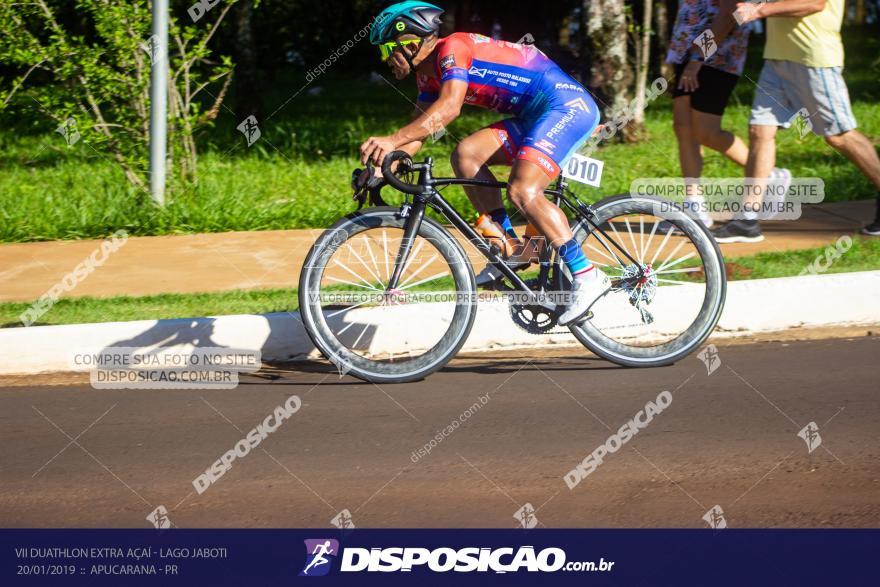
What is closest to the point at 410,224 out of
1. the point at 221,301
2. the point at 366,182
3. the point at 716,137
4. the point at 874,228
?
the point at 366,182

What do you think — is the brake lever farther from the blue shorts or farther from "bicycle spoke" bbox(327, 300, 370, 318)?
the blue shorts

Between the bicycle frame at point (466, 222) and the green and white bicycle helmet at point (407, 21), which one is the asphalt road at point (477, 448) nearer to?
the bicycle frame at point (466, 222)

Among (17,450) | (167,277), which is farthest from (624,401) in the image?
(167,277)

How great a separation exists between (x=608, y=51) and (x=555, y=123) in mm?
6953

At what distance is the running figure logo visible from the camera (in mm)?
3807

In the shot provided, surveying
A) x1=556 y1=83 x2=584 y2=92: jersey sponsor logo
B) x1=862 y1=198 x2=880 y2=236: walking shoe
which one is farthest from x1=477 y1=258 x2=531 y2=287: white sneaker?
x1=862 y1=198 x2=880 y2=236: walking shoe

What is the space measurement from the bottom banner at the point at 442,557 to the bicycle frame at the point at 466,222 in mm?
2019

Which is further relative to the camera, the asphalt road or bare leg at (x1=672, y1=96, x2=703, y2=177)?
bare leg at (x1=672, y1=96, x2=703, y2=177)

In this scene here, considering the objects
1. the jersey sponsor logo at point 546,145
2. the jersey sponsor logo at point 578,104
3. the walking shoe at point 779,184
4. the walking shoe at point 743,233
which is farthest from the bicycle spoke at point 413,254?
the walking shoe at point 779,184

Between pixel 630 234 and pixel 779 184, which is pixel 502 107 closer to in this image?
pixel 630 234

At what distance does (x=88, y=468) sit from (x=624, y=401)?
2.38 metres

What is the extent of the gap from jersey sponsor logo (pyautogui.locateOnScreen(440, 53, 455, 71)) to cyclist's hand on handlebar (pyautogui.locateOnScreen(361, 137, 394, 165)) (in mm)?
429

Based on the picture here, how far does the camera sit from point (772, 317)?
6.74m

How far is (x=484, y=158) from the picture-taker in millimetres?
5902
